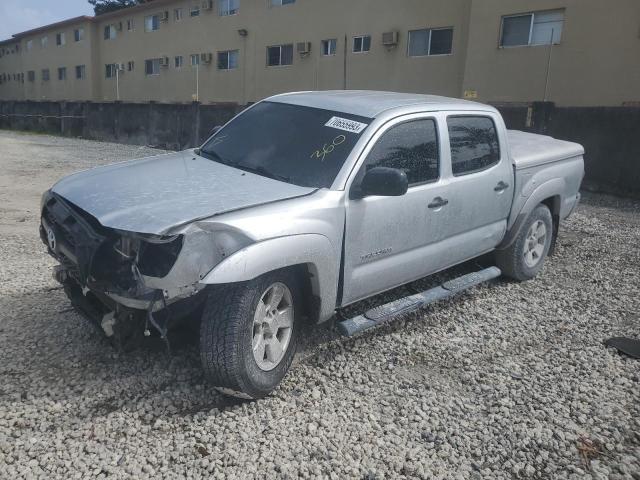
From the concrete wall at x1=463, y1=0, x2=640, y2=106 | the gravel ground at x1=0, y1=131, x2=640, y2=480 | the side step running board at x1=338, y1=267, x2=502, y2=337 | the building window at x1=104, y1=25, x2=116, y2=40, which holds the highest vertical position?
the building window at x1=104, y1=25, x2=116, y2=40

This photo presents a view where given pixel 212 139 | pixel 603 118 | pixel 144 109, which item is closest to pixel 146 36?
pixel 144 109

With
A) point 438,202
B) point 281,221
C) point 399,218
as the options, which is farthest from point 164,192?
point 438,202

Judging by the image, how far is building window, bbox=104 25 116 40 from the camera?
3507cm

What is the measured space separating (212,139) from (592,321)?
3.77 m

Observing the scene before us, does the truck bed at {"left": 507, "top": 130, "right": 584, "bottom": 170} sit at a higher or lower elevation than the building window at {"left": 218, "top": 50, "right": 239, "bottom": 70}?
lower

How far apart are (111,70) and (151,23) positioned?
6081 mm

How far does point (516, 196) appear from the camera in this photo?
5.19 meters

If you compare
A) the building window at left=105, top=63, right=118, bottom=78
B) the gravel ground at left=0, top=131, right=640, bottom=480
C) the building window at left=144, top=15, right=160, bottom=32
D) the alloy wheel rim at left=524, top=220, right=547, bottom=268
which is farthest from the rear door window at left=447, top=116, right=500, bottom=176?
the building window at left=105, top=63, right=118, bottom=78

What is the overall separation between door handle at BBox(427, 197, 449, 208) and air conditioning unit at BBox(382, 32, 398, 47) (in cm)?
1635

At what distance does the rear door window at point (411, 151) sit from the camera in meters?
3.79

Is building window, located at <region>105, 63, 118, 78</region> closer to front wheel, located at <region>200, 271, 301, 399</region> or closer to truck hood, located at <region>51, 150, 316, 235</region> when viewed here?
truck hood, located at <region>51, 150, 316, 235</region>

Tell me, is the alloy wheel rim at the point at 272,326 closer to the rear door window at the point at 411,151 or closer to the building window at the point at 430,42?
the rear door window at the point at 411,151

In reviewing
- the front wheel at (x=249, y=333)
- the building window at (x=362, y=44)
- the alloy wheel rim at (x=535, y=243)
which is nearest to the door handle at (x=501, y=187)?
the alloy wheel rim at (x=535, y=243)

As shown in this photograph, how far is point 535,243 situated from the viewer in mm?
5746
